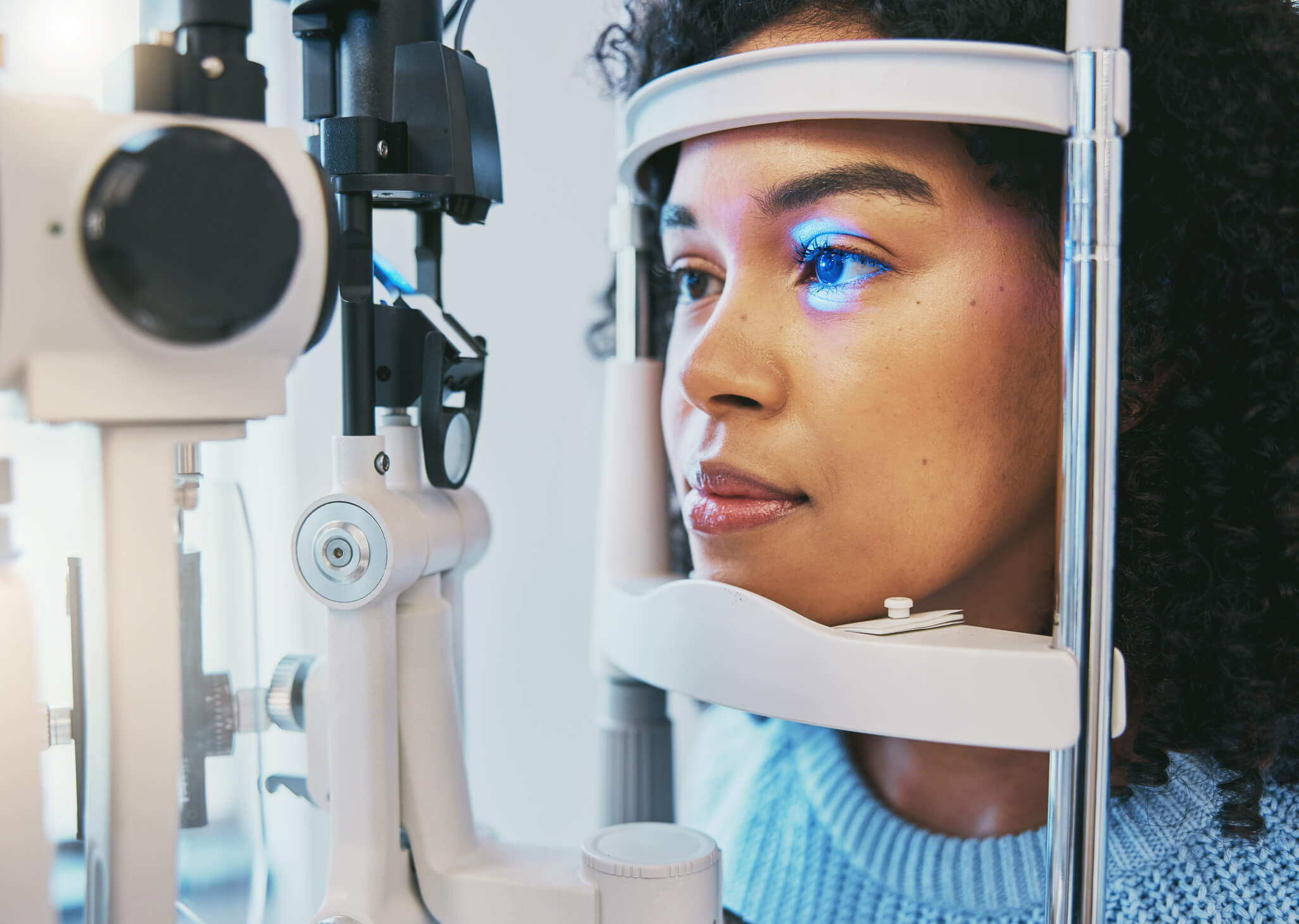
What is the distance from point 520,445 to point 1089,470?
2.41ft

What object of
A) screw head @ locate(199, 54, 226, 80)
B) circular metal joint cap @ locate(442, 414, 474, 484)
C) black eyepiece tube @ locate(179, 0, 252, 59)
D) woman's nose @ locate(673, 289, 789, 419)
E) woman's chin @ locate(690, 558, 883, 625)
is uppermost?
black eyepiece tube @ locate(179, 0, 252, 59)

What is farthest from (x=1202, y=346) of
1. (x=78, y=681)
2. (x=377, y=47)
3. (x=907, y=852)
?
(x=78, y=681)

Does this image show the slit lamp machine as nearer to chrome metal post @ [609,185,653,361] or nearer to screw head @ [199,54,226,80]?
screw head @ [199,54,226,80]

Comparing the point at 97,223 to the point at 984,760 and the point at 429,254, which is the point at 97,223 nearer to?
the point at 429,254

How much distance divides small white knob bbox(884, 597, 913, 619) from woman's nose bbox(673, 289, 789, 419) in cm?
14

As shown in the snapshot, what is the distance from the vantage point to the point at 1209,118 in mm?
678

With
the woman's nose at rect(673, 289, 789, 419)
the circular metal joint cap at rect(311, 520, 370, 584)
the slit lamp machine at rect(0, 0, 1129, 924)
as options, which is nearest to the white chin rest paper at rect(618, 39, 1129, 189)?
the slit lamp machine at rect(0, 0, 1129, 924)

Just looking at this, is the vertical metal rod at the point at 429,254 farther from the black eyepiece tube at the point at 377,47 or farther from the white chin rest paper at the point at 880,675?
the white chin rest paper at the point at 880,675

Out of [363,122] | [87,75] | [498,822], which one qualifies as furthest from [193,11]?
[498,822]

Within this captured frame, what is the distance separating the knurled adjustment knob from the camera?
64cm

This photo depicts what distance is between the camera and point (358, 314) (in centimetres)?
61

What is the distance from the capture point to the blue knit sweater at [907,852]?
0.74m

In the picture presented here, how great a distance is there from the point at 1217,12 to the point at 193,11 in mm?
599

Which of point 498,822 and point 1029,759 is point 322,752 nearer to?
point 1029,759
